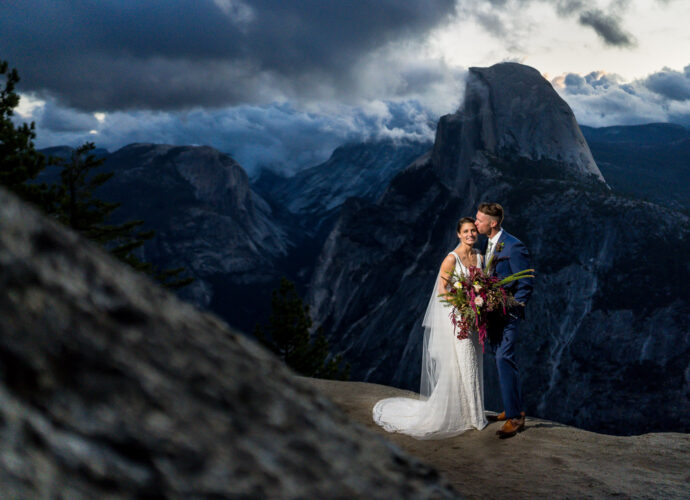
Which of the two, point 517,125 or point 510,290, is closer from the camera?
point 510,290

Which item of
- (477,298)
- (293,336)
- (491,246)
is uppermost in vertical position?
(491,246)

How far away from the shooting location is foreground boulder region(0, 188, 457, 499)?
0.69 meters

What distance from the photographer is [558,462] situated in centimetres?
599

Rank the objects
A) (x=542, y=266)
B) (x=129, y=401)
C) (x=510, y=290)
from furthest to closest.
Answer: (x=542, y=266) < (x=510, y=290) < (x=129, y=401)

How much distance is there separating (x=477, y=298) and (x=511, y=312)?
764 millimetres

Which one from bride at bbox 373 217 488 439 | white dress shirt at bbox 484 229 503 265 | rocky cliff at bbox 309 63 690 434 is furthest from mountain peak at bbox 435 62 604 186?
bride at bbox 373 217 488 439

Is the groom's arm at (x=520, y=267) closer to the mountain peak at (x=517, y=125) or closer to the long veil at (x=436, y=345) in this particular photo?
the long veil at (x=436, y=345)

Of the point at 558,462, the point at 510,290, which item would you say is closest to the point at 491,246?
the point at 510,290

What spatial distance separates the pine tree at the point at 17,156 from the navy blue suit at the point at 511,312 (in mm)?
17688

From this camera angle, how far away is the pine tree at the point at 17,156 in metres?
17.5

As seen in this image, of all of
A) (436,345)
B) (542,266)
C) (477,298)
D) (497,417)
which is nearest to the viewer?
(477,298)

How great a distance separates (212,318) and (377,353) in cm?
9833

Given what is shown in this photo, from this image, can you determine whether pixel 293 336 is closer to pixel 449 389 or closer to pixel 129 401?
pixel 449 389

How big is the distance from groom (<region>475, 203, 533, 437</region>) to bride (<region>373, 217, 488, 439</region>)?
307 millimetres
